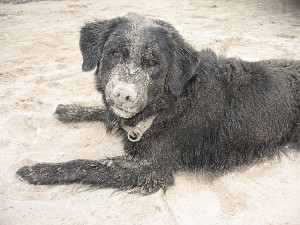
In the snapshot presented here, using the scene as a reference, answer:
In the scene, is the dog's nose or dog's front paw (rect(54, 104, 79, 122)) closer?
the dog's nose

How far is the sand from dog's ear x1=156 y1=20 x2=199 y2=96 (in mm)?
1026

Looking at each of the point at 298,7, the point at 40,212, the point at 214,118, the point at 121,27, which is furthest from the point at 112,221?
the point at 298,7

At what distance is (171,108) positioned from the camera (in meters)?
3.98

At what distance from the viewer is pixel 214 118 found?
13.5ft

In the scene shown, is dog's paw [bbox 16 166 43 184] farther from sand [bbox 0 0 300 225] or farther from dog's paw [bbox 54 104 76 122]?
A: dog's paw [bbox 54 104 76 122]

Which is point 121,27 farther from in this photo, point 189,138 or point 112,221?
point 112,221

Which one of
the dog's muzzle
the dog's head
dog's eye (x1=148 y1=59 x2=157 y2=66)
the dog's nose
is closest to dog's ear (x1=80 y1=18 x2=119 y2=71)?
the dog's head

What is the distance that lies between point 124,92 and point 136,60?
1.50 feet

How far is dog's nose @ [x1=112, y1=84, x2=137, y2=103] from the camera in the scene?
3.35m

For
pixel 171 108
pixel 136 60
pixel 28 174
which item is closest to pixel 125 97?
pixel 136 60

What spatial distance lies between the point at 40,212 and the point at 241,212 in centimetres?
189

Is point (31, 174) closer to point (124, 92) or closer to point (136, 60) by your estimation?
point (124, 92)

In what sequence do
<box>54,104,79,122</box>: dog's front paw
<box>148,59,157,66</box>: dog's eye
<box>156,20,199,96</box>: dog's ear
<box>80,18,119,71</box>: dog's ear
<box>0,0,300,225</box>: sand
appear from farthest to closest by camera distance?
<box>54,104,79,122</box>: dog's front paw, <box>80,18,119,71</box>: dog's ear, <box>156,20,199,96</box>: dog's ear, <box>148,59,157,66</box>: dog's eye, <box>0,0,300,225</box>: sand

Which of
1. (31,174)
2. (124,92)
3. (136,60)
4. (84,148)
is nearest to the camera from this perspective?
(124,92)
